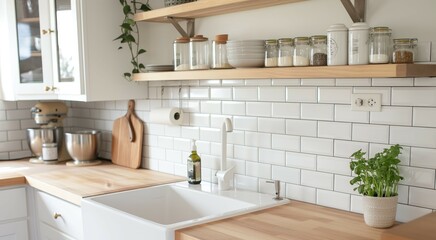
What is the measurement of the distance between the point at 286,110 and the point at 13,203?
5.92 feet

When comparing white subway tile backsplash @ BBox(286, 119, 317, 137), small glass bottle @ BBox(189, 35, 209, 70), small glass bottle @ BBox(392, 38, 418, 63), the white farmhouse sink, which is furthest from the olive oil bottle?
small glass bottle @ BBox(392, 38, 418, 63)

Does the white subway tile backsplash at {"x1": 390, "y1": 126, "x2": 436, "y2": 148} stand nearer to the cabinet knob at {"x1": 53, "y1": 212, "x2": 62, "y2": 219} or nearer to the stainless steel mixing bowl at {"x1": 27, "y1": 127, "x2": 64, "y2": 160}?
the cabinet knob at {"x1": 53, "y1": 212, "x2": 62, "y2": 219}

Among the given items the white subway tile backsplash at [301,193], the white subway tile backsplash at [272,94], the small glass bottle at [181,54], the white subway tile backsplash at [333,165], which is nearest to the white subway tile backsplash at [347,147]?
the white subway tile backsplash at [333,165]

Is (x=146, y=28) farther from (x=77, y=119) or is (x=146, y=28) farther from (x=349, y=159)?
(x=349, y=159)

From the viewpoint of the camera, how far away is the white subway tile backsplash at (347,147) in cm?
202

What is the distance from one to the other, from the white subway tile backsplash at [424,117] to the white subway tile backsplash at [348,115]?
0.21m

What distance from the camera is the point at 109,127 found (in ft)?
11.8

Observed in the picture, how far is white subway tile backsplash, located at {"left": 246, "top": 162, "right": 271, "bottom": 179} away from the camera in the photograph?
242cm

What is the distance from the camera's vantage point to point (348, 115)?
2.05 metres

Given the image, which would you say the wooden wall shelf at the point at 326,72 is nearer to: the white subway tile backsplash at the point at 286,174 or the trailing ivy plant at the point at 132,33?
the white subway tile backsplash at the point at 286,174

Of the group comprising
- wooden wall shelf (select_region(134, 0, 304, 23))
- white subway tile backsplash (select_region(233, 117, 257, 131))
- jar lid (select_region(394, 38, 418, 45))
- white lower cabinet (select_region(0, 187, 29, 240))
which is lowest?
white lower cabinet (select_region(0, 187, 29, 240))

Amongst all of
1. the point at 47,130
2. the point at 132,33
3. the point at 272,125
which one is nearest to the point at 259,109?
the point at 272,125

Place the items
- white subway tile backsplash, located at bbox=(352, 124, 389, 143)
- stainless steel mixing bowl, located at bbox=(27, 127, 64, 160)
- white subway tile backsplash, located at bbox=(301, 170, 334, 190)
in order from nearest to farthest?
white subway tile backsplash, located at bbox=(352, 124, 389, 143)
white subway tile backsplash, located at bbox=(301, 170, 334, 190)
stainless steel mixing bowl, located at bbox=(27, 127, 64, 160)

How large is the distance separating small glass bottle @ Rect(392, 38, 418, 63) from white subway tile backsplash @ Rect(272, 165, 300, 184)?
0.77 m
